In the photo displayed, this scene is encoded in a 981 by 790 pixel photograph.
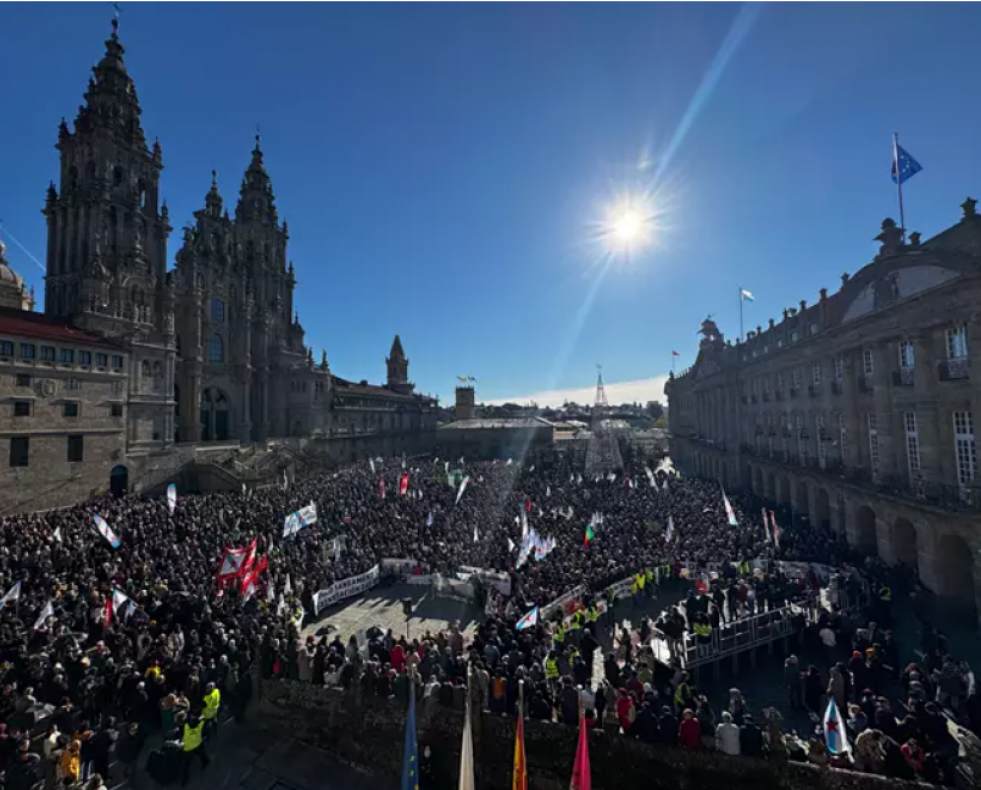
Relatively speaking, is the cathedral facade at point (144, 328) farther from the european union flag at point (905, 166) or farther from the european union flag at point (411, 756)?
the european union flag at point (905, 166)

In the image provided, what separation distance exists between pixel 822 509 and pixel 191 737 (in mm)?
31639

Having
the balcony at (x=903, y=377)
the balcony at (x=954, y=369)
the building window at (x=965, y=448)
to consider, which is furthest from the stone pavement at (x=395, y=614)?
the balcony at (x=903, y=377)

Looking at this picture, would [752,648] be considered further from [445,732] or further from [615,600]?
[445,732]

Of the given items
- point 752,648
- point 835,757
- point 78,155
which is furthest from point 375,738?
point 78,155

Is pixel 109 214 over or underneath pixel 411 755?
over

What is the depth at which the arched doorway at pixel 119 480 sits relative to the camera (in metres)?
35.5

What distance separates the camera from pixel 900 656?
1397 centimetres

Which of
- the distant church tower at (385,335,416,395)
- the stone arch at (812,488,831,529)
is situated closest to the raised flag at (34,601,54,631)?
the stone arch at (812,488,831,529)

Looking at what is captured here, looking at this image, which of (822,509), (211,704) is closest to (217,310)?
(211,704)

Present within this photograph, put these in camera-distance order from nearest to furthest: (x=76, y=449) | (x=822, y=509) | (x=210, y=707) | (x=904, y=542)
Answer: (x=210, y=707), (x=904, y=542), (x=822, y=509), (x=76, y=449)

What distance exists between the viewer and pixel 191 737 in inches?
394

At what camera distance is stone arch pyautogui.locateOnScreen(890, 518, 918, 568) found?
2047 centimetres

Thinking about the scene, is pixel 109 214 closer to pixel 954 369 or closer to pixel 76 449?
pixel 76 449

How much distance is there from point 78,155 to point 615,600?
56502 millimetres
